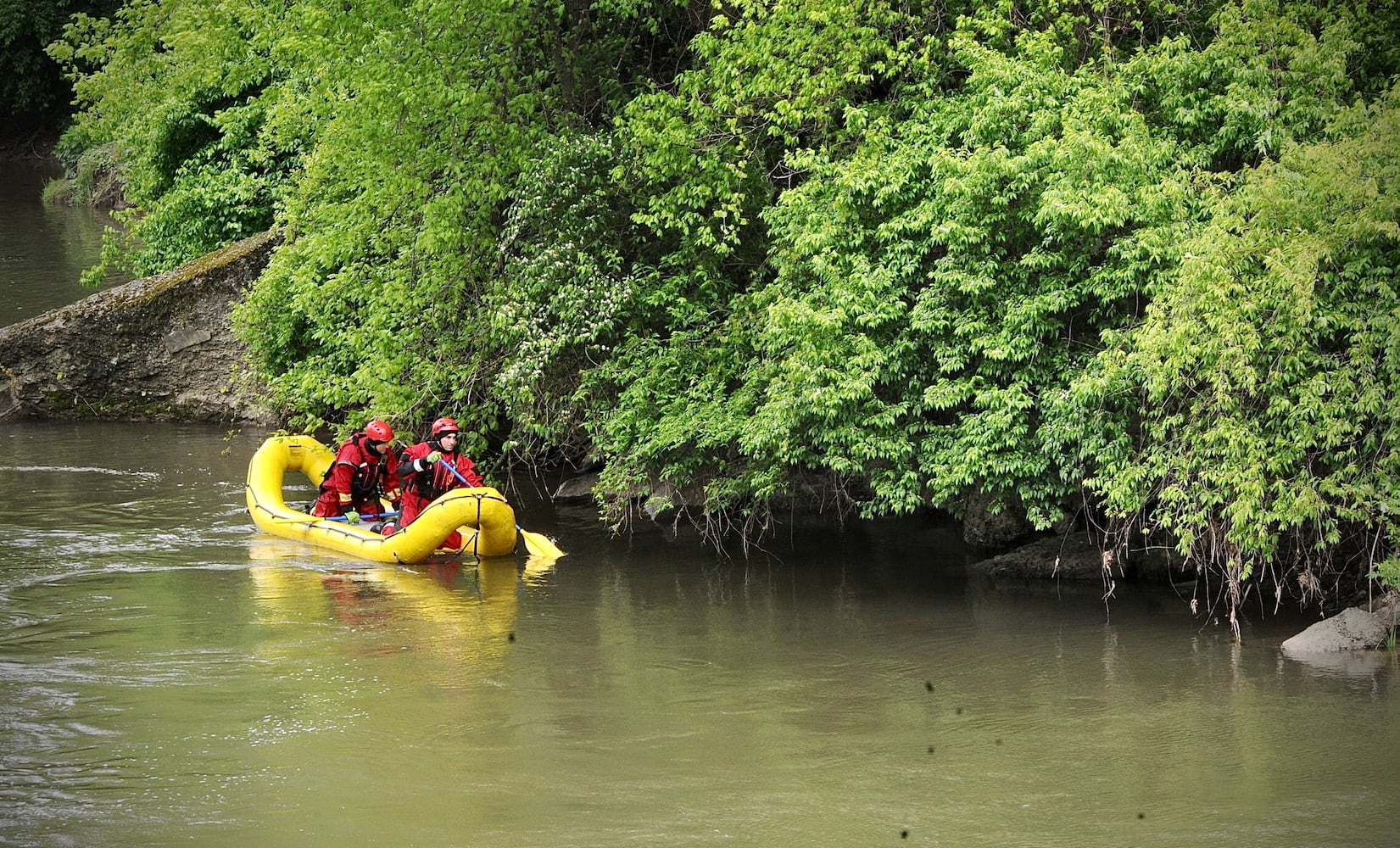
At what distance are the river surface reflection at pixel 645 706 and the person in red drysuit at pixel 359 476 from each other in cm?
64

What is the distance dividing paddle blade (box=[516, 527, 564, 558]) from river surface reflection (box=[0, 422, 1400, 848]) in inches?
6.9

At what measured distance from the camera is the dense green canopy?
10.3 meters

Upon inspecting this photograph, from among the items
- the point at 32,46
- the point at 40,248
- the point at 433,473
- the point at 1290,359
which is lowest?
the point at 433,473

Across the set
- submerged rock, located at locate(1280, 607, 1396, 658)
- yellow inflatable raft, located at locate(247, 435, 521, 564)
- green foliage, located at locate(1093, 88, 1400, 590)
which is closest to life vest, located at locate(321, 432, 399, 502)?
yellow inflatable raft, located at locate(247, 435, 521, 564)

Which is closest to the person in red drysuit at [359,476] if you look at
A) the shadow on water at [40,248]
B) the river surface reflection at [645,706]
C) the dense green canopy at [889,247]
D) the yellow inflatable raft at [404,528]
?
the yellow inflatable raft at [404,528]

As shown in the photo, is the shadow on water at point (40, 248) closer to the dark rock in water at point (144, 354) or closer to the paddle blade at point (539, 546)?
the dark rock in water at point (144, 354)

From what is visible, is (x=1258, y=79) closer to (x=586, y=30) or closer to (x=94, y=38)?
(x=586, y=30)

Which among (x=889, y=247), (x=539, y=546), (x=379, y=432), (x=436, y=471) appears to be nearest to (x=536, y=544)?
(x=539, y=546)

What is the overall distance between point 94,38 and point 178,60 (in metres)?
1.10

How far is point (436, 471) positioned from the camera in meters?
13.8

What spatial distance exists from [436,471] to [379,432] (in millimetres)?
916

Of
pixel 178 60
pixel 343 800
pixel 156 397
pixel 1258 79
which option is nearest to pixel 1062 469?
pixel 1258 79

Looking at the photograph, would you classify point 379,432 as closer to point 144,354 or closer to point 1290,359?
point 144,354

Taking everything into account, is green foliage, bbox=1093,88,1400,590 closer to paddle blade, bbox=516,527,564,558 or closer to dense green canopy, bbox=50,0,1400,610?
dense green canopy, bbox=50,0,1400,610
